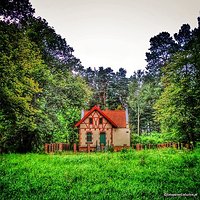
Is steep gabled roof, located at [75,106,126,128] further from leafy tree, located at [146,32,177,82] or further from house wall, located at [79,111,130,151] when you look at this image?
leafy tree, located at [146,32,177,82]

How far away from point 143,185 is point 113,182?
4.46 feet

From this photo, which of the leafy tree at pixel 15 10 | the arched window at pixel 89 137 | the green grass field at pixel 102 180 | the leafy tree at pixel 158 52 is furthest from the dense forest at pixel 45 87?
the leafy tree at pixel 158 52

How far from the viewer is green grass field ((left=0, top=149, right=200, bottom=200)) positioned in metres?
9.28

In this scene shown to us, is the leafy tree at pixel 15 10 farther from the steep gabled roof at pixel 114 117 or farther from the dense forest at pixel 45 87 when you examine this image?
the steep gabled roof at pixel 114 117

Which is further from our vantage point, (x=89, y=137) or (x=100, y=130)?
(x=100, y=130)

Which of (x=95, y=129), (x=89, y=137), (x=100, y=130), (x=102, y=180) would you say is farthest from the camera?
(x=100, y=130)

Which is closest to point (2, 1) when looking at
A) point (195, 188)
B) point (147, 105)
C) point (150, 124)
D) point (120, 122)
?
point (195, 188)

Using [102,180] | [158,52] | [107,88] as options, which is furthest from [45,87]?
[107,88]

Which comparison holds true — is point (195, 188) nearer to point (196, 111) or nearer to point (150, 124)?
point (196, 111)

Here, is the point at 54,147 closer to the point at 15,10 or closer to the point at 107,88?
the point at 15,10

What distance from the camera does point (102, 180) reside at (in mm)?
11352

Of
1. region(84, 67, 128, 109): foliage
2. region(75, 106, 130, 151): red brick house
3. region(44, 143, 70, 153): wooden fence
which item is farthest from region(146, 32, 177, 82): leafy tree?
region(44, 143, 70, 153): wooden fence

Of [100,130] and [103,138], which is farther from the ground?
[100,130]

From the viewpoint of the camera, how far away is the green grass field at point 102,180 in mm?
9281
